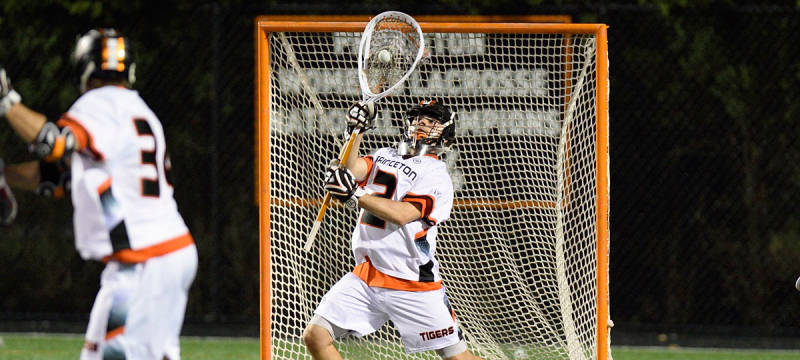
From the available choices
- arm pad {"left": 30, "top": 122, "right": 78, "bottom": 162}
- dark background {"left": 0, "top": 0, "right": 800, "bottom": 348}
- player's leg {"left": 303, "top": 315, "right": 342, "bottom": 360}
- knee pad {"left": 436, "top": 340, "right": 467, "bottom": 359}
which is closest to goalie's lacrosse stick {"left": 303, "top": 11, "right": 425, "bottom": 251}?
player's leg {"left": 303, "top": 315, "right": 342, "bottom": 360}

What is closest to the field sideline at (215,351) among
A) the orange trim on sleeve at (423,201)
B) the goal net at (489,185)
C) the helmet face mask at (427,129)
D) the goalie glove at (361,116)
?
the goal net at (489,185)

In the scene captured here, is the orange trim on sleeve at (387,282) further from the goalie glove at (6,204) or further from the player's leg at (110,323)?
the goalie glove at (6,204)

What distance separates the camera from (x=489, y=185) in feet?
22.0

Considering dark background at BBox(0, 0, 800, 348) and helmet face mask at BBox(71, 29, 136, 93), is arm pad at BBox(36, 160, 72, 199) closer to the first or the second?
helmet face mask at BBox(71, 29, 136, 93)

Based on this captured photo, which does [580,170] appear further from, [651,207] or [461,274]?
[651,207]

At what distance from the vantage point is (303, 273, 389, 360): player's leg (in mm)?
4773

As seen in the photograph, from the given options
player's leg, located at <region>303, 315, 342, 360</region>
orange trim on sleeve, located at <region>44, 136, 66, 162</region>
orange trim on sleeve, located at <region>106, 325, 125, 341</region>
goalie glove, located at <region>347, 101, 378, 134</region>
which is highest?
orange trim on sleeve, located at <region>44, 136, 66, 162</region>

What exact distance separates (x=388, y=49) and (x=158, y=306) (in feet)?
6.58

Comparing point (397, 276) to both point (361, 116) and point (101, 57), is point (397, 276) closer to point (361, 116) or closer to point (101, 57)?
point (361, 116)

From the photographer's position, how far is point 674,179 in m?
8.19

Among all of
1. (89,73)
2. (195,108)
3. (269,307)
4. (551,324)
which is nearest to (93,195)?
(89,73)

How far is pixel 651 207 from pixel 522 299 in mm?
2065

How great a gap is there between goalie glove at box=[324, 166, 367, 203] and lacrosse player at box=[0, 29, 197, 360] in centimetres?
101

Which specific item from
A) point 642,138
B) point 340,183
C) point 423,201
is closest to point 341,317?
point 423,201
